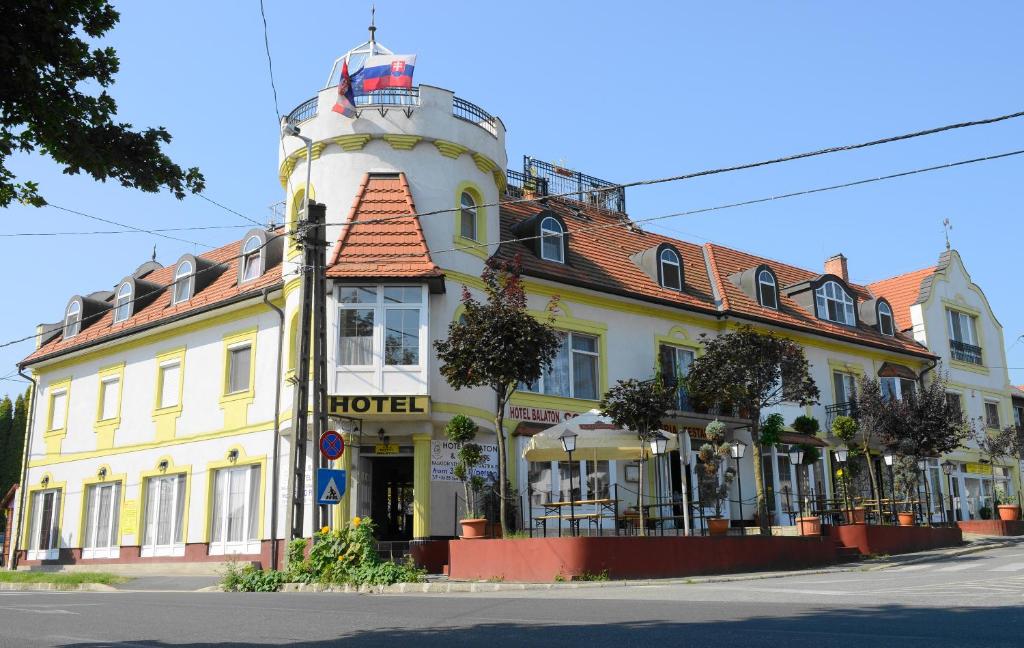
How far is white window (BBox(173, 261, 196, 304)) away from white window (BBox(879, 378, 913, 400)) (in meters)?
22.6

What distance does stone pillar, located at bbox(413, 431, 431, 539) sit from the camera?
20219 millimetres

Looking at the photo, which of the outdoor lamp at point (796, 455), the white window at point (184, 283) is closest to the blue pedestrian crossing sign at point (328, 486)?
the white window at point (184, 283)

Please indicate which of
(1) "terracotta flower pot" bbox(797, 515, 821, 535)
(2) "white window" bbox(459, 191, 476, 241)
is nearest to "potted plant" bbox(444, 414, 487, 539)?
(2) "white window" bbox(459, 191, 476, 241)

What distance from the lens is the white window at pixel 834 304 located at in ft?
104

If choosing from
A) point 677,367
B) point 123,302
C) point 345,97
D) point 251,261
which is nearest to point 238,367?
point 251,261

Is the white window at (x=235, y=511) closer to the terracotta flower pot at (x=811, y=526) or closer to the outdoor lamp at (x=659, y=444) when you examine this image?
the outdoor lamp at (x=659, y=444)

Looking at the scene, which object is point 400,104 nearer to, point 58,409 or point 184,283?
point 184,283

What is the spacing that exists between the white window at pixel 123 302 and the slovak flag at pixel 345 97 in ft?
37.3

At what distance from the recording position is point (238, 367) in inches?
976

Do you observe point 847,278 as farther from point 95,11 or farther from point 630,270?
point 95,11

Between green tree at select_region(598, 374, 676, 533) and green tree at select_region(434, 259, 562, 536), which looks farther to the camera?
green tree at select_region(598, 374, 676, 533)

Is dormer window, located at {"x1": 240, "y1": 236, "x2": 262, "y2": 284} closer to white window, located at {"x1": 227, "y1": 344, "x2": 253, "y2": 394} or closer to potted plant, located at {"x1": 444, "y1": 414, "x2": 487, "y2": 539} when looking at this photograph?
white window, located at {"x1": 227, "y1": 344, "x2": 253, "y2": 394}

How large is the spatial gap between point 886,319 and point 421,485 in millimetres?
21184

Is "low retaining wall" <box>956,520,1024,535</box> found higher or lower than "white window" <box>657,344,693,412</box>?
lower
